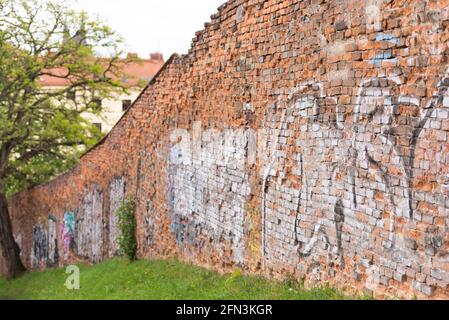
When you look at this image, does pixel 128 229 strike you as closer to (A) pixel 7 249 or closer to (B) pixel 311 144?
(B) pixel 311 144

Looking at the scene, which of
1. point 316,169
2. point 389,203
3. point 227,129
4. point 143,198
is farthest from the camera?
point 143,198

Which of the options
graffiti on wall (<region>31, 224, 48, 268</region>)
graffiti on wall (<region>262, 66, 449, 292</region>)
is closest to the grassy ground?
graffiti on wall (<region>262, 66, 449, 292</region>)

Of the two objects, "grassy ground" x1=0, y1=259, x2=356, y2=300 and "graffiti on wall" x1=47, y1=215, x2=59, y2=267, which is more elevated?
"grassy ground" x1=0, y1=259, x2=356, y2=300

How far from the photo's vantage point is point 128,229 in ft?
44.5

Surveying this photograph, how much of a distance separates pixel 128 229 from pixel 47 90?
23.1 ft

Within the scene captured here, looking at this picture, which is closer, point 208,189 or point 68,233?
point 208,189

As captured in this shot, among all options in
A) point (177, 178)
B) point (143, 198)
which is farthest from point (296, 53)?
point (143, 198)

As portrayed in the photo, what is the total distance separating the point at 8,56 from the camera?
55.3 ft

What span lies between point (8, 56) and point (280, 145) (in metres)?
11.5

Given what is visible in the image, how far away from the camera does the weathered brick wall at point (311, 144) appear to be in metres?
5.10

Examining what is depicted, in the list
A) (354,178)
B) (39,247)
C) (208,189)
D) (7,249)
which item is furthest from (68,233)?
(354,178)

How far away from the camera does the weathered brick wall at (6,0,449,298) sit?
5102 millimetres

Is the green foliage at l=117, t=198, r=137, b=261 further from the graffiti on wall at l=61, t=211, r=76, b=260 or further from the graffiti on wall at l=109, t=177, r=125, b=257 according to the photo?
the graffiti on wall at l=61, t=211, r=76, b=260

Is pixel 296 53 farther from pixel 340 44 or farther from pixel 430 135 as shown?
pixel 430 135
